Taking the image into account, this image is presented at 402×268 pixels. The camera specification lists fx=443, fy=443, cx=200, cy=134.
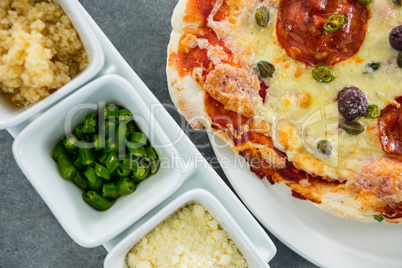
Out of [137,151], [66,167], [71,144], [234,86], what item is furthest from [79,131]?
[234,86]

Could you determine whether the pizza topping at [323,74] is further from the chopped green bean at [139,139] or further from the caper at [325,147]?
the chopped green bean at [139,139]

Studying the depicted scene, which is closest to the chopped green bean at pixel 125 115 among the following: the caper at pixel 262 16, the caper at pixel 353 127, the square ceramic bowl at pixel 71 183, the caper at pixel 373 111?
the square ceramic bowl at pixel 71 183

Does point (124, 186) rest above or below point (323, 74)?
below

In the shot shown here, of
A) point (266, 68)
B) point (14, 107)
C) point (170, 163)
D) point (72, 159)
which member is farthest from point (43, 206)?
point (266, 68)

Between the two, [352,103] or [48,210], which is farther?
[48,210]

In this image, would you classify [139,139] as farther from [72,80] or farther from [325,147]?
[325,147]

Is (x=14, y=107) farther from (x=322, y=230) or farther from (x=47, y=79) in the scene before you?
(x=322, y=230)

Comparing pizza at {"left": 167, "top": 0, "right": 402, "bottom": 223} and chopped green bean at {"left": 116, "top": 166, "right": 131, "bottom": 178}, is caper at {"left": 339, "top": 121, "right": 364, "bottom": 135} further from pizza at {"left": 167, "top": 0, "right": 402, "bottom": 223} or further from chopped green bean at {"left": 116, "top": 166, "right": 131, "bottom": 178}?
chopped green bean at {"left": 116, "top": 166, "right": 131, "bottom": 178}
